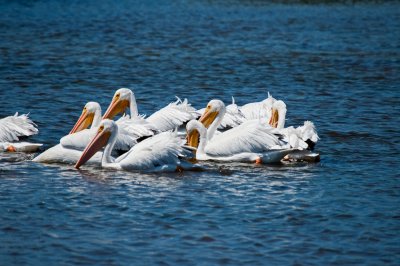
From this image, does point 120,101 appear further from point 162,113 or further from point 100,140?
point 100,140

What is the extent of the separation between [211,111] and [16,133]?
2.07 metres

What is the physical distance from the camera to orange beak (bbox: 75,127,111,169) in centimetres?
896

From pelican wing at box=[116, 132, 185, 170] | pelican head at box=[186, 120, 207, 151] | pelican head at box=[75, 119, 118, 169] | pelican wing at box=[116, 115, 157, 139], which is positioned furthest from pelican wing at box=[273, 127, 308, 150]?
pelican head at box=[75, 119, 118, 169]

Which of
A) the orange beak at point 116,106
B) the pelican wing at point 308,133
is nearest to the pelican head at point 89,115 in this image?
the orange beak at point 116,106

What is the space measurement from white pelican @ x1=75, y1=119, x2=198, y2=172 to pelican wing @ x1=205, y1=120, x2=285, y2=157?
0.48 metres

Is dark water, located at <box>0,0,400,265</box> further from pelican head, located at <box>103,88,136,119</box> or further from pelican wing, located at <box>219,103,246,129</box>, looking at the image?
pelican wing, located at <box>219,103,246,129</box>

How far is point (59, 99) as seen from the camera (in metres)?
12.8

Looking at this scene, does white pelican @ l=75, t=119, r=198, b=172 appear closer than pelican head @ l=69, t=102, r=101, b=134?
Yes

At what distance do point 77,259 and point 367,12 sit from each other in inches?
1002

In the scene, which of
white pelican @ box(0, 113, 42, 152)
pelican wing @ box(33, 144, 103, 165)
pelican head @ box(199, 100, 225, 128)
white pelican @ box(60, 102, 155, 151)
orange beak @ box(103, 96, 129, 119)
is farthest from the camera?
orange beak @ box(103, 96, 129, 119)

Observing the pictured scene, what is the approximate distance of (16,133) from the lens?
9.80 m

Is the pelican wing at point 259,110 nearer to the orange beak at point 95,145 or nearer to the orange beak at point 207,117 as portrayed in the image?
the orange beak at point 207,117

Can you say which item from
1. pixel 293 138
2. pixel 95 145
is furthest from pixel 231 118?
pixel 95 145

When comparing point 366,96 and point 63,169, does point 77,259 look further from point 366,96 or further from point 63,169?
point 366,96
